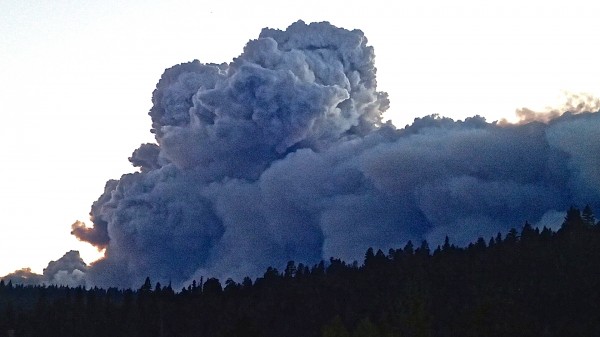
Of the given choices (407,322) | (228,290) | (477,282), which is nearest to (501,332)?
(407,322)

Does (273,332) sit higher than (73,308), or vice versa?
A: (73,308)

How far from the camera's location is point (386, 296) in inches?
5527

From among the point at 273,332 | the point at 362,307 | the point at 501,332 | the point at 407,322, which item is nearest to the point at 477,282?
the point at 362,307

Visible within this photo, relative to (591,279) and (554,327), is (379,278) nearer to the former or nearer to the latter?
(591,279)

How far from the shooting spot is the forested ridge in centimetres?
12088

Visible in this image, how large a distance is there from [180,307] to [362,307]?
32.3 m

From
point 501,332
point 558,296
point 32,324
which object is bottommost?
point 501,332

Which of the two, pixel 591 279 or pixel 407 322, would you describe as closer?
pixel 407 322

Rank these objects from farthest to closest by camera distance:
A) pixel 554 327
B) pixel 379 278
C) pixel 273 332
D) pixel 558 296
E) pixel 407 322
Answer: pixel 379 278
pixel 273 332
pixel 558 296
pixel 554 327
pixel 407 322

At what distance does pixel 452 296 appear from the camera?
131375 mm

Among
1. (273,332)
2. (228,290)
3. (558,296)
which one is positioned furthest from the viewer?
(228,290)

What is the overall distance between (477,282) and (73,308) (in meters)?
57.0

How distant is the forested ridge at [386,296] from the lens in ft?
397

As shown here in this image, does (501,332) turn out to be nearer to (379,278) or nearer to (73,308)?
(379,278)
